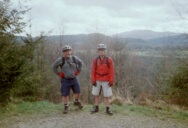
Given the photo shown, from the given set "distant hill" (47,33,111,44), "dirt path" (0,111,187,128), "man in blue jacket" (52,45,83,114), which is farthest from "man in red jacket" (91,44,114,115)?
"distant hill" (47,33,111,44)

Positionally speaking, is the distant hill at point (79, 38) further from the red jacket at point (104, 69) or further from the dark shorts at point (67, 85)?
the red jacket at point (104, 69)

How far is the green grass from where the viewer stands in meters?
7.39

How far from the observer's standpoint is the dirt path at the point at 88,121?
629 centimetres

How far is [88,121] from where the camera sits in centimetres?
650

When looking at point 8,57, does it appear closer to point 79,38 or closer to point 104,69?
point 104,69

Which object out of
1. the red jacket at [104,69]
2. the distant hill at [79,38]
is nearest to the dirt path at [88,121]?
the red jacket at [104,69]

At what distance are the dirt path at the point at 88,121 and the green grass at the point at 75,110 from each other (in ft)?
1.14

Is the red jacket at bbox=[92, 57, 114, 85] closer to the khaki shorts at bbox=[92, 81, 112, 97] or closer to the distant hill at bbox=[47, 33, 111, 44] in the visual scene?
the khaki shorts at bbox=[92, 81, 112, 97]

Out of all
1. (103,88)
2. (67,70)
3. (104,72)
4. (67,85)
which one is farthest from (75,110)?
(104,72)

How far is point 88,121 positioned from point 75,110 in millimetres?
1193

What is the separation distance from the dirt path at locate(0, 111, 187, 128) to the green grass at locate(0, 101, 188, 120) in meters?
0.35

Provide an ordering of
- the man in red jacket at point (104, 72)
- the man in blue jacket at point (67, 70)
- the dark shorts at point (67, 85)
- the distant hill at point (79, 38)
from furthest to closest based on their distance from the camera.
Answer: the distant hill at point (79, 38)
the dark shorts at point (67, 85)
the man in blue jacket at point (67, 70)
the man in red jacket at point (104, 72)

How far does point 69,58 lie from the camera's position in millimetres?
7406

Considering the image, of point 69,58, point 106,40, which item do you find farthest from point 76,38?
point 69,58
